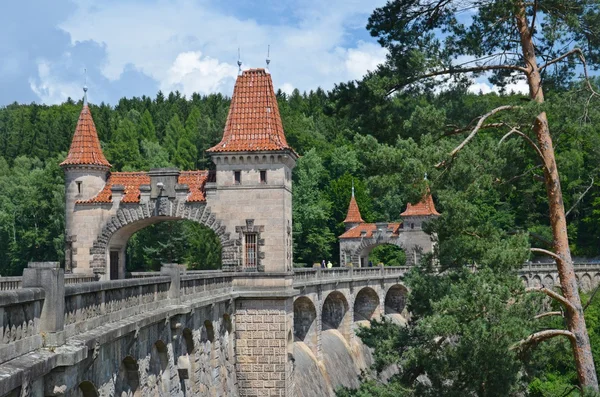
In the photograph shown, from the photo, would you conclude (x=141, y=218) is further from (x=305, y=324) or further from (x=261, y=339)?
(x=305, y=324)

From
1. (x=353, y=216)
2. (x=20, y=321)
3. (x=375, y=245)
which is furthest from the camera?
(x=353, y=216)

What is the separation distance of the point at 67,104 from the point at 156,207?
9004cm

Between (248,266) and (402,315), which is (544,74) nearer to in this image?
(248,266)

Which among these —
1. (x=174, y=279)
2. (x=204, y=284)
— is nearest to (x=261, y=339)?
(x=204, y=284)

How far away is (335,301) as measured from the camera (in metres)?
38.7

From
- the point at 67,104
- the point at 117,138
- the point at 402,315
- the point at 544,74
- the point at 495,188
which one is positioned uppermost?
the point at 67,104

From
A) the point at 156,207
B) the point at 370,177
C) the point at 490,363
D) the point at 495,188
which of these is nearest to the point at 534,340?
the point at 490,363

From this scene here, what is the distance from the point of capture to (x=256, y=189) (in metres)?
23.3

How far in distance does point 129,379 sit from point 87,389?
2.34 m

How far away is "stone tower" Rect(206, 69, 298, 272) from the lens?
2312 centimetres

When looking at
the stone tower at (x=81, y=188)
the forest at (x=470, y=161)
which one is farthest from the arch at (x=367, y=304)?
the forest at (x=470, y=161)

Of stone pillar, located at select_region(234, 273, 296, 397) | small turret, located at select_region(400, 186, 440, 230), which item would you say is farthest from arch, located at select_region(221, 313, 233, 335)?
small turret, located at select_region(400, 186, 440, 230)

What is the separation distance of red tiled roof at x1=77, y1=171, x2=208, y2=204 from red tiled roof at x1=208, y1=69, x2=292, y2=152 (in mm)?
1399

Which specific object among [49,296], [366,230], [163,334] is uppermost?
[366,230]
